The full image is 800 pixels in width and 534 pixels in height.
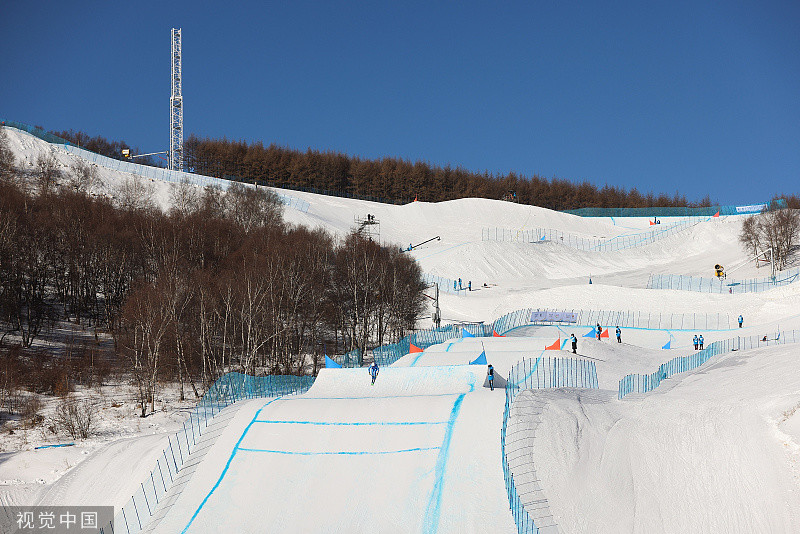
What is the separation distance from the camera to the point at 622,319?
178ft

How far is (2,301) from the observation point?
40719mm

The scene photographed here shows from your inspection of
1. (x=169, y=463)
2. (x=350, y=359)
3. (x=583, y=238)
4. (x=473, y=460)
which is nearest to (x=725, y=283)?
(x=583, y=238)

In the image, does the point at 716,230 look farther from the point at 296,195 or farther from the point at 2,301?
the point at 2,301

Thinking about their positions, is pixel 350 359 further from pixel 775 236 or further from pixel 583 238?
pixel 583 238

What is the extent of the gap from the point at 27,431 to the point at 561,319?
37935 millimetres

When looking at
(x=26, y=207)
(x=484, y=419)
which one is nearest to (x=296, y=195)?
(x=26, y=207)

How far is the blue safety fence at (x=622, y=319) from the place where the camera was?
170 feet

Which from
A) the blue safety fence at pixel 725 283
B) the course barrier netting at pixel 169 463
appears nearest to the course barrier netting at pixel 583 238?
the blue safety fence at pixel 725 283

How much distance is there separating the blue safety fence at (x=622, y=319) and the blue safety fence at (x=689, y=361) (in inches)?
302

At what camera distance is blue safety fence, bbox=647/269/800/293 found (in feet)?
201

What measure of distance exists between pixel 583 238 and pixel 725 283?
3840 cm

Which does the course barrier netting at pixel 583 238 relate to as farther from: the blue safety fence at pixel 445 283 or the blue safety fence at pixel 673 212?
the blue safety fence at pixel 445 283

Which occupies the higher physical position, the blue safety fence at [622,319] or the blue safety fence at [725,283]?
the blue safety fence at [725,283]

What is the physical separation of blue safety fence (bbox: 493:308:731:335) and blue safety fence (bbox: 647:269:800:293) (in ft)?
30.3
